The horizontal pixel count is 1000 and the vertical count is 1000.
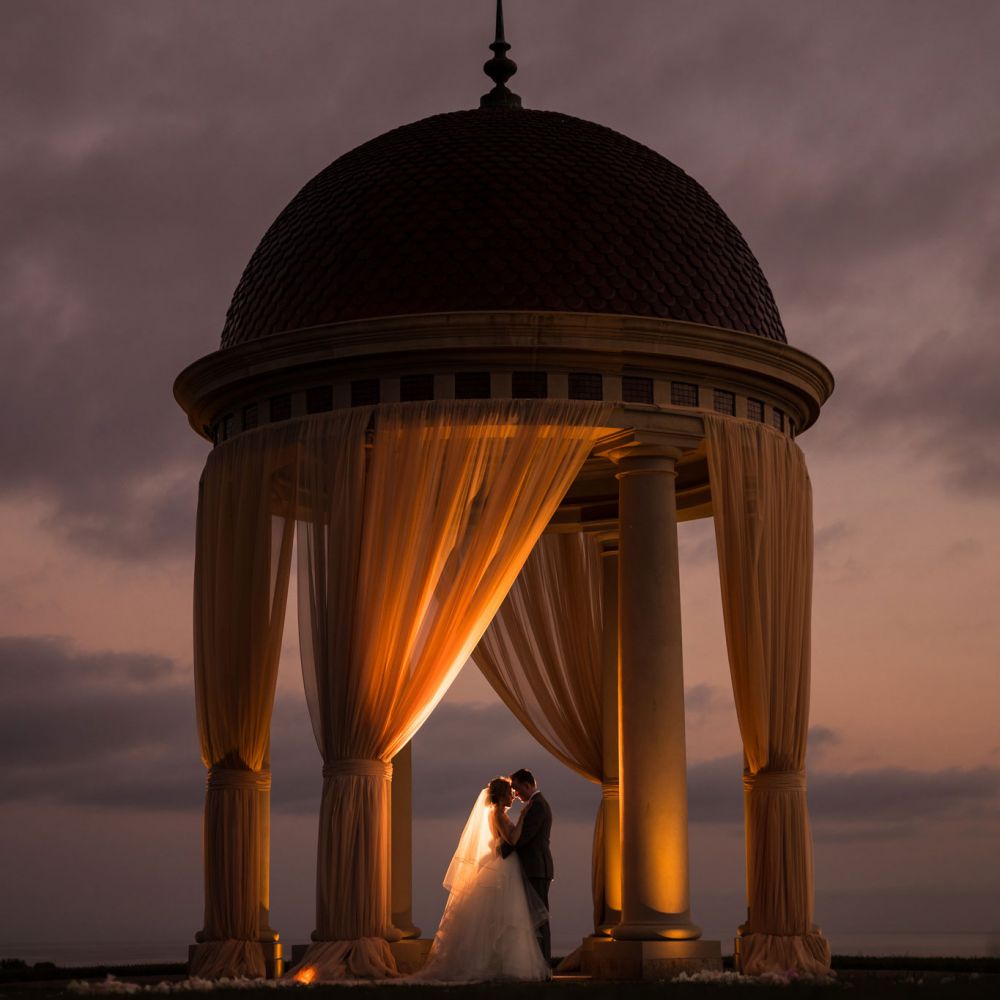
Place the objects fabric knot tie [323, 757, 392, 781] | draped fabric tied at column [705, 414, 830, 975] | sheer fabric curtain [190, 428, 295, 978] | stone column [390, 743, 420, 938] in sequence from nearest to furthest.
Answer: fabric knot tie [323, 757, 392, 781] → draped fabric tied at column [705, 414, 830, 975] → sheer fabric curtain [190, 428, 295, 978] → stone column [390, 743, 420, 938]

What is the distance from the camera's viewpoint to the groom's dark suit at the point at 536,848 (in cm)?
2620

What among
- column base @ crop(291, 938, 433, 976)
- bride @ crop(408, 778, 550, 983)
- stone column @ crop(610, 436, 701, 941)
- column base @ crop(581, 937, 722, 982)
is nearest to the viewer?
column base @ crop(581, 937, 722, 982)

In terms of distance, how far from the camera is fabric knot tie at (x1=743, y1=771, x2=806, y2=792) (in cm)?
2697

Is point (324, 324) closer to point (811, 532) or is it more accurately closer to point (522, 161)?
point (522, 161)

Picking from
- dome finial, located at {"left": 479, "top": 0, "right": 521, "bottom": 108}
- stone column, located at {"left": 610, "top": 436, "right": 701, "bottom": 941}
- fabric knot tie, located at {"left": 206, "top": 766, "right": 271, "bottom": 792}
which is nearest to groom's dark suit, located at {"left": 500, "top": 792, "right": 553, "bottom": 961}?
stone column, located at {"left": 610, "top": 436, "right": 701, "bottom": 941}

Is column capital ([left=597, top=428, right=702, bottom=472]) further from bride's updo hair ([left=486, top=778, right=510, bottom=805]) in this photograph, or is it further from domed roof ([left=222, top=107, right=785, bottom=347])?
bride's updo hair ([left=486, top=778, right=510, bottom=805])

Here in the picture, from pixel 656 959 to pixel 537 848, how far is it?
95.6 inches

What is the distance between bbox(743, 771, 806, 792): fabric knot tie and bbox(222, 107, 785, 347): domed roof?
6765 millimetres

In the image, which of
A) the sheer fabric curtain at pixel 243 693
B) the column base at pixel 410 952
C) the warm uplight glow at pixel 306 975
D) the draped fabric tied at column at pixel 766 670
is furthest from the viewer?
the column base at pixel 410 952

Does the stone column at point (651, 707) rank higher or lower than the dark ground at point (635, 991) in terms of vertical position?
higher

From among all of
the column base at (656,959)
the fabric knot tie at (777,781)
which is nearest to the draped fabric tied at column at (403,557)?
the column base at (656,959)

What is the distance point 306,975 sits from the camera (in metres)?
24.2

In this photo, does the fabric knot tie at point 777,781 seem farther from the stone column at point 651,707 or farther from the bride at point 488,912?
the bride at point 488,912

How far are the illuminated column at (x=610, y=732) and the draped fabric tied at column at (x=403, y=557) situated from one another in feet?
20.2
